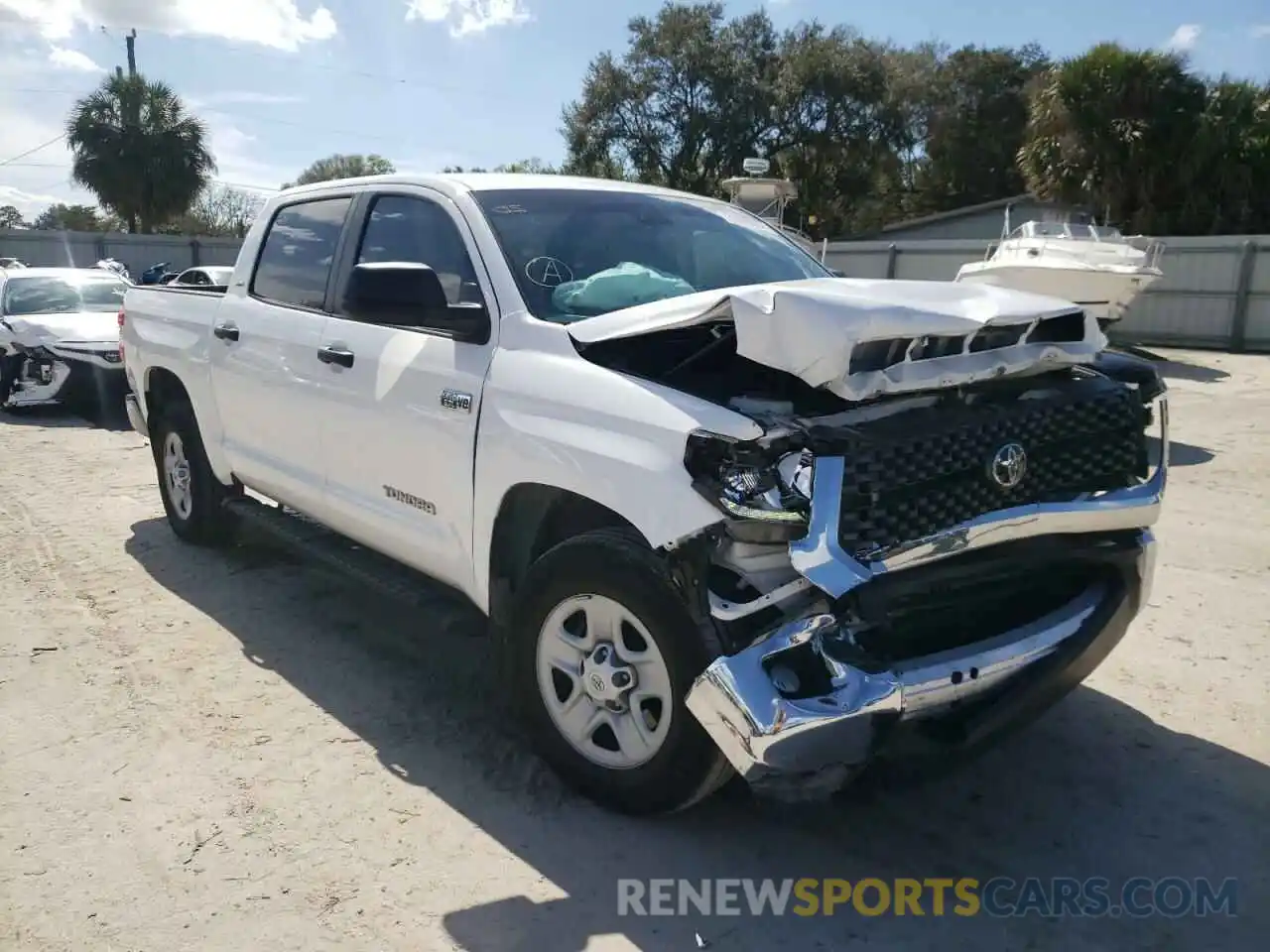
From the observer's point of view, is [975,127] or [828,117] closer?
[828,117]

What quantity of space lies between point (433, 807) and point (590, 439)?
130 cm

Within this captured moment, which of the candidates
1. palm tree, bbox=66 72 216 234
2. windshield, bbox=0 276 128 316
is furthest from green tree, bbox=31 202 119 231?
windshield, bbox=0 276 128 316

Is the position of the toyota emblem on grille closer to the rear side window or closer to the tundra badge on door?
the tundra badge on door

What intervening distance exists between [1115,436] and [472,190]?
2.41 m

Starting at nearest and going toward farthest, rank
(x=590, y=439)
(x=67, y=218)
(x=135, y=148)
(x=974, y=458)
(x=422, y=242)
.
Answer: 1. (x=974, y=458)
2. (x=590, y=439)
3. (x=422, y=242)
4. (x=135, y=148)
5. (x=67, y=218)

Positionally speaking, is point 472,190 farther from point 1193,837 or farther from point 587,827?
point 1193,837

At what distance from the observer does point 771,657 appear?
2.69 meters

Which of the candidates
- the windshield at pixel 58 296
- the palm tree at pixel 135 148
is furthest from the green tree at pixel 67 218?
the windshield at pixel 58 296

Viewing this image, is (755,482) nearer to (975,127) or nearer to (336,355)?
(336,355)

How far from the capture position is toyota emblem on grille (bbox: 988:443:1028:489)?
2.98 metres

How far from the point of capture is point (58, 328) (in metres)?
11.4

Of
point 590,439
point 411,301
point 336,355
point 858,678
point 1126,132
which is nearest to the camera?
point 858,678

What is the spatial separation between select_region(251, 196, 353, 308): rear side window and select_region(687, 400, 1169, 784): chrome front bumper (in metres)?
2.85

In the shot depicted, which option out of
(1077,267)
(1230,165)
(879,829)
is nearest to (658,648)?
(879,829)
